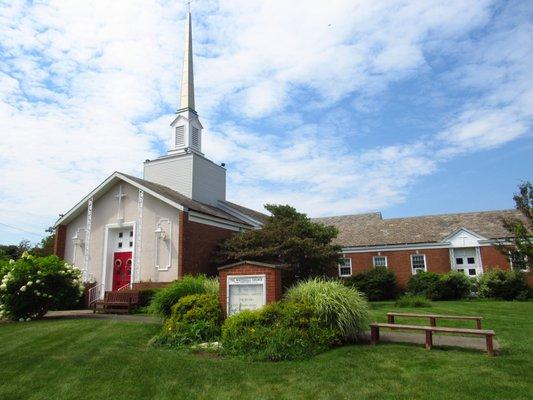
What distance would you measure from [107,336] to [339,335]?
5693mm

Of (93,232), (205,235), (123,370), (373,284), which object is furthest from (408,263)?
(123,370)

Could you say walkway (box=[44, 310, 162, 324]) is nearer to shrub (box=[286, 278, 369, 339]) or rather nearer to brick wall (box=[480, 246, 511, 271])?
shrub (box=[286, 278, 369, 339])

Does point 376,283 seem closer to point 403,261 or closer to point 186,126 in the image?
point 403,261

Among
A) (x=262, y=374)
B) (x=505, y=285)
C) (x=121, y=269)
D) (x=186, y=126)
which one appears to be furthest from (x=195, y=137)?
(x=262, y=374)

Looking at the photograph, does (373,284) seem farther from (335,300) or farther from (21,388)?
(21,388)

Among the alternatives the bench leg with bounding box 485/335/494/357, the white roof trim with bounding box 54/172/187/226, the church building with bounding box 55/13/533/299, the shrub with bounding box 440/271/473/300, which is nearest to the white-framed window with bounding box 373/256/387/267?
the church building with bounding box 55/13/533/299

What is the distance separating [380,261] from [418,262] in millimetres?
2548

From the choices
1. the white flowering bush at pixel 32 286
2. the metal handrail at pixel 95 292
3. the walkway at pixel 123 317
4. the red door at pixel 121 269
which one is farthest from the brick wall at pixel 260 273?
the metal handrail at pixel 95 292

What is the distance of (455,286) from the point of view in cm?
2491

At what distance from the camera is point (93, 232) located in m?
23.1

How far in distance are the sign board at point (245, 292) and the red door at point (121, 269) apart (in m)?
12.5

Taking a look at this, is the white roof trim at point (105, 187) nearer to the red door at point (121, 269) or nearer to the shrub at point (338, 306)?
the red door at point (121, 269)

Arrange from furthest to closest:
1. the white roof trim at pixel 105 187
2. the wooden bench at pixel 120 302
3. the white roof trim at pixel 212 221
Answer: the white roof trim at pixel 212 221 < the white roof trim at pixel 105 187 < the wooden bench at pixel 120 302

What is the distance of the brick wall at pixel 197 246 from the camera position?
20.1m
